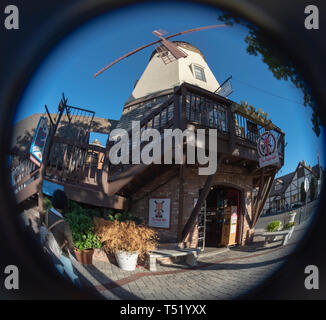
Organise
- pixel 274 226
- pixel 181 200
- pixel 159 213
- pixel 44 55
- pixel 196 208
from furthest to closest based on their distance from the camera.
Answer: pixel 196 208
pixel 181 200
pixel 159 213
pixel 274 226
pixel 44 55

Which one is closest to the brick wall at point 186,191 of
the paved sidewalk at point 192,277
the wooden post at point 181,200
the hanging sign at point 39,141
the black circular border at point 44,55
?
the wooden post at point 181,200

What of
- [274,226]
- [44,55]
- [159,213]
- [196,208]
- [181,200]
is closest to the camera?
[44,55]

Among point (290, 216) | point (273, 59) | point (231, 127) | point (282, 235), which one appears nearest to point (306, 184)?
point (290, 216)

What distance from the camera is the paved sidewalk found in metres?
0.76

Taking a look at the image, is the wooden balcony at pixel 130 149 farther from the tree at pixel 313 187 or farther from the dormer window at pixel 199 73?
the tree at pixel 313 187

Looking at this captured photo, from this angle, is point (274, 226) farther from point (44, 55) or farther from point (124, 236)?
point (44, 55)

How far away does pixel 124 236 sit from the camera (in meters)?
0.91

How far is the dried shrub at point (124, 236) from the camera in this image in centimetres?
87

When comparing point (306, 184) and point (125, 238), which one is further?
point (125, 238)

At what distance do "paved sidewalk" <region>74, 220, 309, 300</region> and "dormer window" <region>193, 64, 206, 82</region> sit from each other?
3.48 feet

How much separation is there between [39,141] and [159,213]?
2.73 feet

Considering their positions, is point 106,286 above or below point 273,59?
below

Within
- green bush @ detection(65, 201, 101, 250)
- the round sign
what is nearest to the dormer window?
the round sign

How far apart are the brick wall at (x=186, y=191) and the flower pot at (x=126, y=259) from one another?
198 mm
